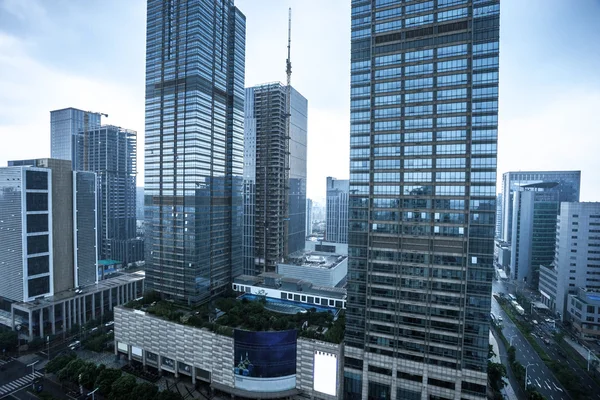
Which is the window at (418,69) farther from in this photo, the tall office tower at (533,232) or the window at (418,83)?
the tall office tower at (533,232)

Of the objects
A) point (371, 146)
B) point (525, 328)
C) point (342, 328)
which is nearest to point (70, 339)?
point (342, 328)

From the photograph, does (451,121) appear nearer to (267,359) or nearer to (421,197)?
(421,197)

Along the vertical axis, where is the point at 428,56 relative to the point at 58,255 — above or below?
above

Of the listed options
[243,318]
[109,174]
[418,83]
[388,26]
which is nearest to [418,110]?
[418,83]

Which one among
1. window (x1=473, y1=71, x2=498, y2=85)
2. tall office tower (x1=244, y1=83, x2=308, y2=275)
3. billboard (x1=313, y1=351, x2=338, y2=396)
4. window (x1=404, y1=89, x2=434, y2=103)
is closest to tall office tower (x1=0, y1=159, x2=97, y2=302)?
tall office tower (x1=244, y1=83, x2=308, y2=275)

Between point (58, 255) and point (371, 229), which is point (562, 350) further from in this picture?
point (58, 255)

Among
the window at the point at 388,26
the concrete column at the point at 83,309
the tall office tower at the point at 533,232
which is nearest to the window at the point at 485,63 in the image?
the window at the point at 388,26
